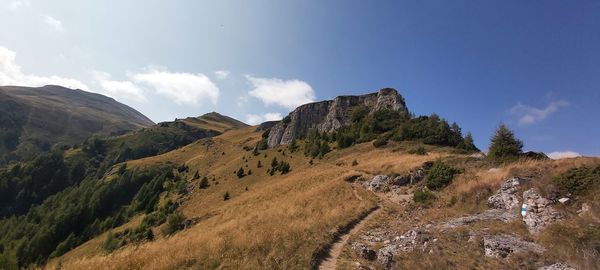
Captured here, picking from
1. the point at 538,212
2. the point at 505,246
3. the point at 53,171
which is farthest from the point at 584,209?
the point at 53,171

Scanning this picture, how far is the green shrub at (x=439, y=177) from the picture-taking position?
1008 inches

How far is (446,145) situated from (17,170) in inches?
7177

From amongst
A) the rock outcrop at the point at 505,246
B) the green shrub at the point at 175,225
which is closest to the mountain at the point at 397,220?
the rock outcrop at the point at 505,246

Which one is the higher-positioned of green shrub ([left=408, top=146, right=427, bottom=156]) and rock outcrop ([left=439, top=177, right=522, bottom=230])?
green shrub ([left=408, top=146, right=427, bottom=156])

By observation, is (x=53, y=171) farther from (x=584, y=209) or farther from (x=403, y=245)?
(x=584, y=209)

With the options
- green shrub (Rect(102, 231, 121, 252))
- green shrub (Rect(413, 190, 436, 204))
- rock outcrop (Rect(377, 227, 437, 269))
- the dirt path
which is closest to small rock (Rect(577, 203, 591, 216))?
rock outcrop (Rect(377, 227, 437, 269))

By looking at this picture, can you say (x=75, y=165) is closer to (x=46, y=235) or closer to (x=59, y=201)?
(x=59, y=201)

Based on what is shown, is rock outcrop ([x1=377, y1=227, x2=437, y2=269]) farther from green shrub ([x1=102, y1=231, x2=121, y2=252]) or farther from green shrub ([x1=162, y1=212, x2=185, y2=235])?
green shrub ([x1=102, y1=231, x2=121, y2=252])

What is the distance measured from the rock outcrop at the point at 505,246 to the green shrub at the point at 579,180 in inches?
192

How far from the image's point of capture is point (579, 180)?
1410cm

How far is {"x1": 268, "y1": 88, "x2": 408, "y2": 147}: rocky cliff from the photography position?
88.2m

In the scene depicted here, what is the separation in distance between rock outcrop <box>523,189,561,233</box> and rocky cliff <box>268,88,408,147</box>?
68160 mm

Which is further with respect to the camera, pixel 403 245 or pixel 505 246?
pixel 403 245

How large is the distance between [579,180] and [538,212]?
267 cm
